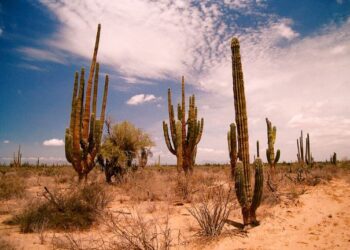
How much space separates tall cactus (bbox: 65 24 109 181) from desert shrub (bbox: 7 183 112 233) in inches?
106

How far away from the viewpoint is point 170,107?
14.2 meters

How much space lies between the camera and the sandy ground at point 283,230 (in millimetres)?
5211

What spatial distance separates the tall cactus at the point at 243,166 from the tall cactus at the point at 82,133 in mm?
6072

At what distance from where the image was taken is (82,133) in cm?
1048

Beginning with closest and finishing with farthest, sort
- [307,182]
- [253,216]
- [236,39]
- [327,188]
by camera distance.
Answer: [253,216] < [236,39] < [327,188] < [307,182]

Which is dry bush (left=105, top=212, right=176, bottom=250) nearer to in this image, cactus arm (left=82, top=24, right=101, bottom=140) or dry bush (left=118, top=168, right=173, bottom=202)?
dry bush (left=118, top=168, right=173, bottom=202)

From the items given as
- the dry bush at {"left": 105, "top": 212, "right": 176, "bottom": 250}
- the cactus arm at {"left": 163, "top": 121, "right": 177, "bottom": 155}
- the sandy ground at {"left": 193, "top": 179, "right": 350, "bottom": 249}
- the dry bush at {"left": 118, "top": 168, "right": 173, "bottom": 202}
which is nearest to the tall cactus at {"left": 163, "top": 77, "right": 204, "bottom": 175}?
the cactus arm at {"left": 163, "top": 121, "right": 177, "bottom": 155}

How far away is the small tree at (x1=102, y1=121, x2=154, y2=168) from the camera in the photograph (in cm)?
1459

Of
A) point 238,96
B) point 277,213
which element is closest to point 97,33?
point 238,96

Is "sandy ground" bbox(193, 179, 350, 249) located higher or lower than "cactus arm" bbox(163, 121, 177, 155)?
lower

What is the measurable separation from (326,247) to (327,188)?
586 cm

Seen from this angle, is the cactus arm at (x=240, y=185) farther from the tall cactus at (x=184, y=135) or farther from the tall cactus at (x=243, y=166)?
the tall cactus at (x=184, y=135)

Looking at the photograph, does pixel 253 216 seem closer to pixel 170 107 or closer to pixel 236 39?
pixel 236 39

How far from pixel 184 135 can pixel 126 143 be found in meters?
4.43
